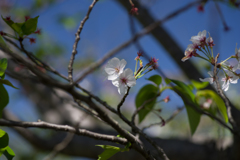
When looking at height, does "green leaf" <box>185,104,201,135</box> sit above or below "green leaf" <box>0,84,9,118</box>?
below

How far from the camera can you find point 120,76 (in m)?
0.48

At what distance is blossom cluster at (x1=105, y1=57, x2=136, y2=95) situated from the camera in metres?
0.47

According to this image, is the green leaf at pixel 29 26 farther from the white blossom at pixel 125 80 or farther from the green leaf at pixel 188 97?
the green leaf at pixel 188 97

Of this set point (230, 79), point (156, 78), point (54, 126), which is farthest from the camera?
point (156, 78)

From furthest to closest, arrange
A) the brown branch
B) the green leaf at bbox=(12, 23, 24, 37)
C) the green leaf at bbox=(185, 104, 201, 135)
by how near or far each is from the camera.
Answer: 1. the green leaf at bbox=(185, 104, 201, 135)
2. the green leaf at bbox=(12, 23, 24, 37)
3. the brown branch

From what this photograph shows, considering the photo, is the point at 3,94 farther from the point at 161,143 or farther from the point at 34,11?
the point at 34,11

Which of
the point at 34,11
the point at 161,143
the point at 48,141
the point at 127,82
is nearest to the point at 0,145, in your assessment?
the point at 127,82

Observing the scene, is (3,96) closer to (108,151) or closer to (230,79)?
(108,151)

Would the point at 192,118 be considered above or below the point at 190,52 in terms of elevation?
below

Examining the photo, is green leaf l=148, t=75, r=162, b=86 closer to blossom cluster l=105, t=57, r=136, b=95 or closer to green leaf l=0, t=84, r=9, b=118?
blossom cluster l=105, t=57, r=136, b=95

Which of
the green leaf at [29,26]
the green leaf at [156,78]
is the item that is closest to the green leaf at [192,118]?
the green leaf at [156,78]

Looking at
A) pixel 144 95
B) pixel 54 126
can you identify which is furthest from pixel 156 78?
pixel 54 126

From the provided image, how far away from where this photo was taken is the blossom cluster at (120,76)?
471 mm

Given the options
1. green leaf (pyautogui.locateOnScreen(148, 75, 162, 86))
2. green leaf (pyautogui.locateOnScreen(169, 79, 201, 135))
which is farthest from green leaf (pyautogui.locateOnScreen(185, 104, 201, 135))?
green leaf (pyautogui.locateOnScreen(148, 75, 162, 86))
